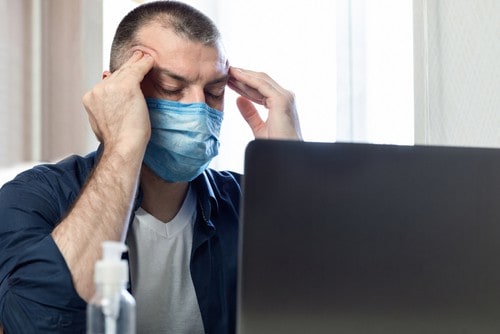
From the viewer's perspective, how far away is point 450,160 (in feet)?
2.38

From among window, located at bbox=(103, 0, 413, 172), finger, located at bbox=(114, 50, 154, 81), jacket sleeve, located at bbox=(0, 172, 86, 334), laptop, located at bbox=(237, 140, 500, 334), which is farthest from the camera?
window, located at bbox=(103, 0, 413, 172)

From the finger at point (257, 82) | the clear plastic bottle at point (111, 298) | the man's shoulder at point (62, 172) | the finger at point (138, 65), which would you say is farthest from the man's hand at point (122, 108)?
the clear plastic bottle at point (111, 298)

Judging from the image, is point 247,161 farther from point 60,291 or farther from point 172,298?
point 172,298

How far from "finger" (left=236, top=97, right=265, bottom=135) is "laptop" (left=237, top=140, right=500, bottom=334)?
1079 millimetres

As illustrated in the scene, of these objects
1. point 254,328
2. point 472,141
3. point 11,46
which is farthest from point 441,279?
point 11,46

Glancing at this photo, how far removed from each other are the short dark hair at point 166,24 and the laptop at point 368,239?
882 millimetres

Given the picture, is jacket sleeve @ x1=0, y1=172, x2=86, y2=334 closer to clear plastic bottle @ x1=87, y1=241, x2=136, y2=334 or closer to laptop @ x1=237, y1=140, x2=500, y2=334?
clear plastic bottle @ x1=87, y1=241, x2=136, y2=334

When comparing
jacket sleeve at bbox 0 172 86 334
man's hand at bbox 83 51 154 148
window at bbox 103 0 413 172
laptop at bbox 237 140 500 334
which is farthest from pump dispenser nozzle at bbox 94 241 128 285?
window at bbox 103 0 413 172

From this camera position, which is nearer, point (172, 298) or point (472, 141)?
point (172, 298)

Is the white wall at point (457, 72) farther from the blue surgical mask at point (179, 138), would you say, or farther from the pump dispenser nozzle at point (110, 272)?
the pump dispenser nozzle at point (110, 272)

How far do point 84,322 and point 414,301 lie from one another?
0.61m

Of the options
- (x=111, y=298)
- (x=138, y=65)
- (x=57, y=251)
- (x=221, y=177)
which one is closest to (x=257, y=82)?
(x=221, y=177)

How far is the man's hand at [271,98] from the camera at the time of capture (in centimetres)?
167

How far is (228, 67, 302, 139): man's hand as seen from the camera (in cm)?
167
